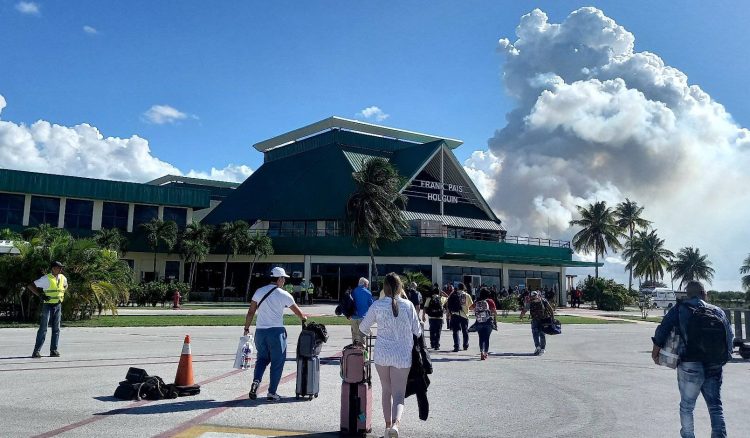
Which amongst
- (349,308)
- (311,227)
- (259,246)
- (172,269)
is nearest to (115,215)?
(172,269)

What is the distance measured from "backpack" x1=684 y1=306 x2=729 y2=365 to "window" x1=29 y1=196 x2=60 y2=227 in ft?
162

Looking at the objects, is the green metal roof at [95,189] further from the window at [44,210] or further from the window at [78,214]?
the window at [44,210]

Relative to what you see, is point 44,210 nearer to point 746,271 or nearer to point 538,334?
point 538,334

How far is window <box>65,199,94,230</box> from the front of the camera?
46.3m

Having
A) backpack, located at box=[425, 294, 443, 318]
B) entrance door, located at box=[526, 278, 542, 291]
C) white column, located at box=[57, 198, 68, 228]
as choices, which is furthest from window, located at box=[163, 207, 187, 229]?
backpack, located at box=[425, 294, 443, 318]

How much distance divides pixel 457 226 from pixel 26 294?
40399mm

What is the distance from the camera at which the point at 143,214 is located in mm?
49250

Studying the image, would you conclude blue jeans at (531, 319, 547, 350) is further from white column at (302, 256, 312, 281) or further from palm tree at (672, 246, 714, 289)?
palm tree at (672, 246, 714, 289)

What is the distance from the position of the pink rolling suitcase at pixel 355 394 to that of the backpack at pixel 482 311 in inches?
274

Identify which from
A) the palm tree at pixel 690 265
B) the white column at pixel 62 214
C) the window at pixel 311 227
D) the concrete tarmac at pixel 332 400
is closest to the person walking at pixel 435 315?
the concrete tarmac at pixel 332 400

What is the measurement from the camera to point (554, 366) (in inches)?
458

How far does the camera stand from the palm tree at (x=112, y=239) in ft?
138

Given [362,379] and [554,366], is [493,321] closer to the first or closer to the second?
[554,366]

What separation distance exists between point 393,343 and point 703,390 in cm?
303
